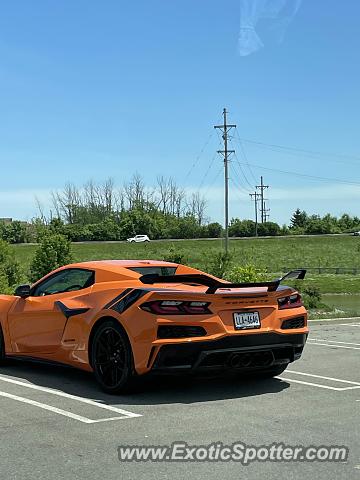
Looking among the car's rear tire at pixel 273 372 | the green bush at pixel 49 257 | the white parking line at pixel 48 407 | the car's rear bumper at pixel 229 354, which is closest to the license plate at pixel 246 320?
the car's rear bumper at pixel 229 354

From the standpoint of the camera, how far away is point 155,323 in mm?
6277

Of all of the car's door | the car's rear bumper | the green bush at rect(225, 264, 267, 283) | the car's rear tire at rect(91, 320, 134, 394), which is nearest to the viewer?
the car's rear bumper

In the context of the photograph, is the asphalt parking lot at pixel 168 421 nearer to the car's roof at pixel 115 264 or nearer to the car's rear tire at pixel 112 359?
the car's rear tire at pixel 112 359

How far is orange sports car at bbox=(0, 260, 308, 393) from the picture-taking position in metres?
6.32

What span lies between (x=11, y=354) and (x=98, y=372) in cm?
195

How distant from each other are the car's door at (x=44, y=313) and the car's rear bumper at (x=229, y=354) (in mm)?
1628

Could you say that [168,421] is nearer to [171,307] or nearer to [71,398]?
[171,307]

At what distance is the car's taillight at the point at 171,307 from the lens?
6359mm

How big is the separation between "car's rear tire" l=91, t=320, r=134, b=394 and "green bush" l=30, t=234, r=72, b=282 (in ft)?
82.0

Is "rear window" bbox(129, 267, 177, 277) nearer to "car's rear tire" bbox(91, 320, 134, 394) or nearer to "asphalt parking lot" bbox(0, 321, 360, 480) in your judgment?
"car's rear tire" bbox(91, 320, 134, 394)

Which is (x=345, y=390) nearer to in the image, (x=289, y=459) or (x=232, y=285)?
(x=232, y=285)

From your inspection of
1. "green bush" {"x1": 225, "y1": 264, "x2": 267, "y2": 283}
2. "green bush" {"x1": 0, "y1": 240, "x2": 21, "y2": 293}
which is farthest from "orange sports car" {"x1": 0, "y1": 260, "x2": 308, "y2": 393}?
"green bush" {"x1": 0, "y1": 240, "x2": 21, "y2": 293}

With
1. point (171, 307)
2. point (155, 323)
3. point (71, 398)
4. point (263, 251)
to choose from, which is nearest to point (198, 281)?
point (171, 307)

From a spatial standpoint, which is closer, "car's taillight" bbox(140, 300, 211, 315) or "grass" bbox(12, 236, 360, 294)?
"car's taillight" bbox(140, 300, 211, 315)
